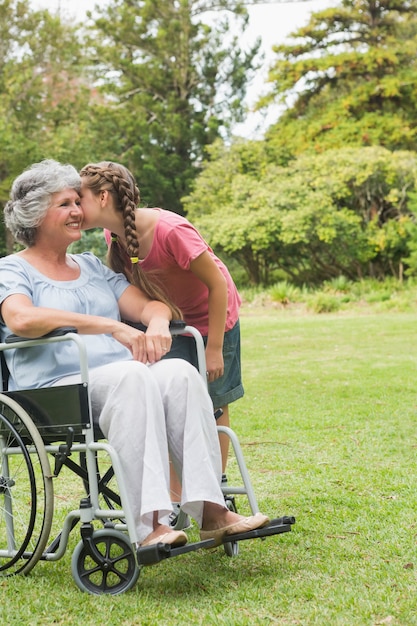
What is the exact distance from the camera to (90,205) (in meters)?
2.68

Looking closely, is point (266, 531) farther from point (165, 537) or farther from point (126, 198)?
point (126, 198)

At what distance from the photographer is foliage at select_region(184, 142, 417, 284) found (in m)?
15.4

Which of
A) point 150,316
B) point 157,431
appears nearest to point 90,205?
point 150,316

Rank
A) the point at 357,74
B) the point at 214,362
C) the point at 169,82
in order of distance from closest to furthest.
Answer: the point at 214,362, the point at 357,74, the point at 169,82

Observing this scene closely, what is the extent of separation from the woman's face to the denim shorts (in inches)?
21.8

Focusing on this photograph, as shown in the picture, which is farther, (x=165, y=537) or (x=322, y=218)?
(x=322, y=218)

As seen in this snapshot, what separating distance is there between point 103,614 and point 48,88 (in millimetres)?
20796

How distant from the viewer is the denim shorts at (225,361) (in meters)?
2.98

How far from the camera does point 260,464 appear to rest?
4.05 metres

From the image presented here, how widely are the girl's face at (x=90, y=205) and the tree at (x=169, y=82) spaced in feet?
58.9

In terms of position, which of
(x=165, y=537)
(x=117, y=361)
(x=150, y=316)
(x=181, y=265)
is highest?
(x=181, y=265)

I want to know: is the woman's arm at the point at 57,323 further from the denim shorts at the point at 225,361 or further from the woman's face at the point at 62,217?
the denim shorts at the point at 225,361

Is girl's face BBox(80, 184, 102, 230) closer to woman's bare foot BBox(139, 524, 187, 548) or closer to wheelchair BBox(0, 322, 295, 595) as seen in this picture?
wheelchair BBox(0, 322, 295, 595)

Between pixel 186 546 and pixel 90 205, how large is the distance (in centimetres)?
106
